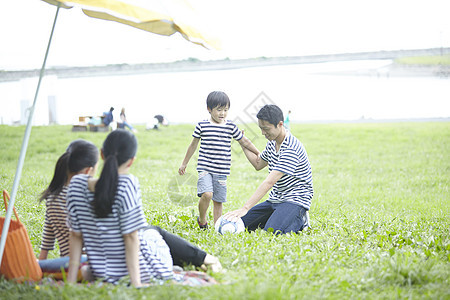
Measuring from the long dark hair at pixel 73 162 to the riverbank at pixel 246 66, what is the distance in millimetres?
19653

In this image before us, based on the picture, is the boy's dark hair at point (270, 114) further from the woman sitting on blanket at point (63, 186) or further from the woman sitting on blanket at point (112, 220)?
the woman sitting on blanket at point (112, 220)

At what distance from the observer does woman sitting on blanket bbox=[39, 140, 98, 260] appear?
383 centimetres

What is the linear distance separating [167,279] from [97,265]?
1.64 feet

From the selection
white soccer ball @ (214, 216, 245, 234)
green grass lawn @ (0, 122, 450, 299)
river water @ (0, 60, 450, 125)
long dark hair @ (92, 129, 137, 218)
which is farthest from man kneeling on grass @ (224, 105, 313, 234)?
river water @ (0, 60, 450, 125)

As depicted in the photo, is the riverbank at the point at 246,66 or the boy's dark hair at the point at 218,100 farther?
the riverbank at the point at 246,66

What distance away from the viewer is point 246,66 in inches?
911

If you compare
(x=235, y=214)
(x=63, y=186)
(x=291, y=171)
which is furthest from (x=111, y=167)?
(x=291, y=171)

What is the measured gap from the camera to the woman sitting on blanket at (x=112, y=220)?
3234 millimetres

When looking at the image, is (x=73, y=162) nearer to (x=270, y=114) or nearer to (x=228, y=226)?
(x=228, y=226)

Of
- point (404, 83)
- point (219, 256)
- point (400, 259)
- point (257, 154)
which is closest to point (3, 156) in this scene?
point (257, 154)

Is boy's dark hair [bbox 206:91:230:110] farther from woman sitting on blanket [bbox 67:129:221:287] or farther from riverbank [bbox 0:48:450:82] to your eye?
riverbank [bbox 0:48:450:82]

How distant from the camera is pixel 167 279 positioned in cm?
360

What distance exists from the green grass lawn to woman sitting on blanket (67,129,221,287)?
0.60ft

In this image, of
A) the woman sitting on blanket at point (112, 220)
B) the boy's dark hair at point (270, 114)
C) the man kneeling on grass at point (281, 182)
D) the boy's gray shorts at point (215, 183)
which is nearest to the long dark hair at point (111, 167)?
the woman sitting on blanket at point (112, 220)
